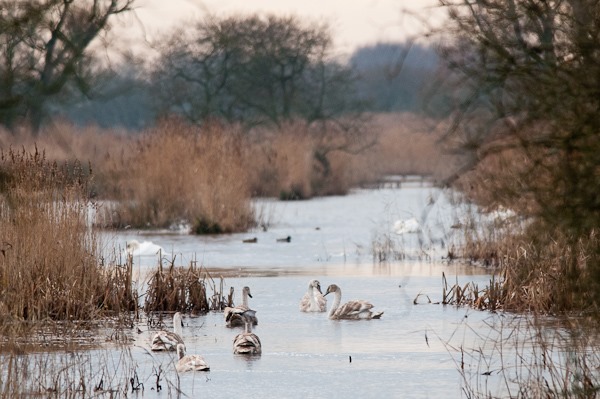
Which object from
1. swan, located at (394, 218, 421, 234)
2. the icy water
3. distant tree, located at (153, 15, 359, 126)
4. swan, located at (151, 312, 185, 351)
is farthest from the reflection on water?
distant tree, located at (153, 15, 359, 126)

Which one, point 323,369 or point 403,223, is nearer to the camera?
point 323,369

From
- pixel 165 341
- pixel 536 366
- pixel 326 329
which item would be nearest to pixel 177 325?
pixel 165 341

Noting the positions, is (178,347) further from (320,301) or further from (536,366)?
(320,301)

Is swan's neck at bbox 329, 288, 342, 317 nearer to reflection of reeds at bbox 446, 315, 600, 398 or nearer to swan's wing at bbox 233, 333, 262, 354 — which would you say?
reflection of reeds at bbox 446, 315, 600, 398

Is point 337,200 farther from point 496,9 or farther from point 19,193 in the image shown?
point 496,9

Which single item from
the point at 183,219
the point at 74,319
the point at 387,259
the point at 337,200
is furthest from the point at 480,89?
the point at 337,200

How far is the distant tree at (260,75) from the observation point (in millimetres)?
36750

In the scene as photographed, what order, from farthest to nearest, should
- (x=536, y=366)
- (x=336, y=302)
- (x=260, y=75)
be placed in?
1. (x=260, y=75)
2. (x=336, y=302)
3. (x=536, y=366)

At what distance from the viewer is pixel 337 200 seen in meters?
29.6

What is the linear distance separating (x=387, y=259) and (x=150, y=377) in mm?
8569

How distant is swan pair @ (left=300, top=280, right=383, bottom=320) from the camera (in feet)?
34.3

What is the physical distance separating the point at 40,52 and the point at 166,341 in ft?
17.4

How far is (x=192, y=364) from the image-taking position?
7754 mm

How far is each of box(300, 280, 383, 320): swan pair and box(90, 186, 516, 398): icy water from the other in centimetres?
10
